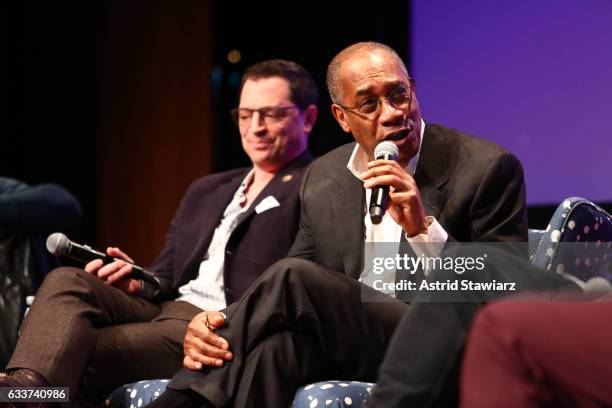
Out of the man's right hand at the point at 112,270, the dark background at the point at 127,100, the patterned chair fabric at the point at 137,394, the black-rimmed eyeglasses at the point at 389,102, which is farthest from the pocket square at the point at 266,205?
the dark background at the point at 127,100

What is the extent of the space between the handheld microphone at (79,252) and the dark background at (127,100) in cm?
186

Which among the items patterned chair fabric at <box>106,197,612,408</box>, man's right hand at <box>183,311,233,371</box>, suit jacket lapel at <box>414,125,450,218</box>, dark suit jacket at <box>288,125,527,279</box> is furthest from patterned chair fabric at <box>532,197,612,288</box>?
man's right hand at <box>183,311,233,371</box>

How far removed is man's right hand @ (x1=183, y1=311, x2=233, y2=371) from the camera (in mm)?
1866

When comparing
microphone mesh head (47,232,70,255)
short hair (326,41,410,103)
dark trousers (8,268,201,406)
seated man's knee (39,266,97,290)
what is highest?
short hair (326,41,410,103)

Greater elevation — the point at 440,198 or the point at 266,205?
the point at 440,198

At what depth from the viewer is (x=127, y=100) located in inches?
197

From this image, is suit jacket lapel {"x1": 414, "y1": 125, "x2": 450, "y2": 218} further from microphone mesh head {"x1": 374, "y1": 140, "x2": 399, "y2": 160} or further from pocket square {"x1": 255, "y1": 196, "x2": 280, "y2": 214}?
pocket square {"x1": 255, "y1": 196, "x2": 280, "y2": 214}

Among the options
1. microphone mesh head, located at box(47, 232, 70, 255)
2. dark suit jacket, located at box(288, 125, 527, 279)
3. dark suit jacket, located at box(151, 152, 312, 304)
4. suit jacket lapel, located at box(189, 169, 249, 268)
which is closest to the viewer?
dark suit jacket, located at box(288, 125, 527, 279)

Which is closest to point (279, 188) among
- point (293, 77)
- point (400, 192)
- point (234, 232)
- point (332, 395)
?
point (234, 232)

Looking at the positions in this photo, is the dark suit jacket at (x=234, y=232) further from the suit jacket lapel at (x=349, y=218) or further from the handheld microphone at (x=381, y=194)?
the handheld microphone at (x=381, y=194)

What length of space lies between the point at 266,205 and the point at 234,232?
130mm

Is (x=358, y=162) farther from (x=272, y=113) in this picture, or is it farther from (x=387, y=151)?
(x=272, y=113)

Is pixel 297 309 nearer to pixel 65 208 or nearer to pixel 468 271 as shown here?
pixel 468 271

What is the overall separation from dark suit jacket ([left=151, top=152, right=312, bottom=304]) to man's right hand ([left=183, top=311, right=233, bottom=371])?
663 millimetres
